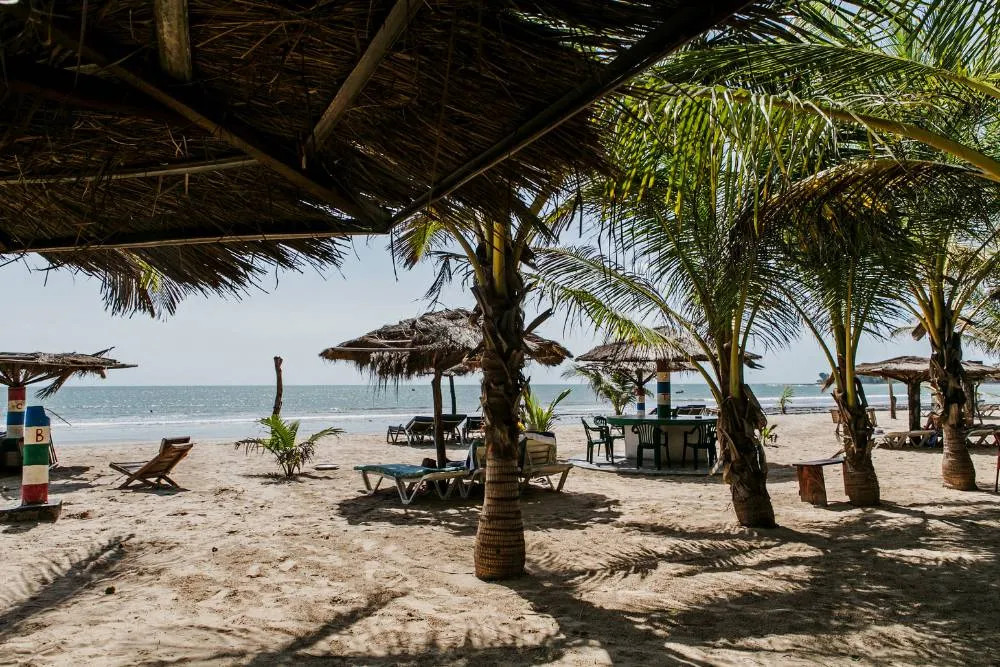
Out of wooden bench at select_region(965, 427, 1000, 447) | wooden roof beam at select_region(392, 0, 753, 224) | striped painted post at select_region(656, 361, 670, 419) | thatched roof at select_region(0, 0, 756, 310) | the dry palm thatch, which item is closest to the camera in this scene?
wooden roof beam at select_region(392, 0, 753, 224)

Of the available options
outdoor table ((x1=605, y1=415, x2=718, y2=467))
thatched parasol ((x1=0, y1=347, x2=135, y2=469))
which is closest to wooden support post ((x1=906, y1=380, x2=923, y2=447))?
outdoor table ((x1=605, y1=415, x2=718, y2=467))

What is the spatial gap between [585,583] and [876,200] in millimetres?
3380

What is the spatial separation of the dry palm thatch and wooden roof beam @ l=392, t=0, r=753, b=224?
11.6 metres

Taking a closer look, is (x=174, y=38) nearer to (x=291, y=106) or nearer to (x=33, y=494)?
(x=291, y=106)

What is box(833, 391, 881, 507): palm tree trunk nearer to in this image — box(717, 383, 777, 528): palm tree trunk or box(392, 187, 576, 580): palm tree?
box(717, 383, 777, 528): palm tree trunk

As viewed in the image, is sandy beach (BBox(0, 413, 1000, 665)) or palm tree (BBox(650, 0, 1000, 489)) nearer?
palm tree (BBox(650, 0, 1000, 489))

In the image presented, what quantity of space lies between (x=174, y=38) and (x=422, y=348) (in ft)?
32.1

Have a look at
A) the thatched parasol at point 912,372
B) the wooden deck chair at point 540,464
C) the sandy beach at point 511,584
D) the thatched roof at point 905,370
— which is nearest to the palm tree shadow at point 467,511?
the sandy beach at point 511,584

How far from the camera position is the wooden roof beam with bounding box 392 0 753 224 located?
1.50m

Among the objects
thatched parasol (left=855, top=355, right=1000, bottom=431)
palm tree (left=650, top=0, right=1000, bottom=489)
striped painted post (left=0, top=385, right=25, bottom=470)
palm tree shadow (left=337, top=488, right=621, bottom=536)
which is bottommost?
palm tree shadow (left=337, top=488, right=621, bottom=536)

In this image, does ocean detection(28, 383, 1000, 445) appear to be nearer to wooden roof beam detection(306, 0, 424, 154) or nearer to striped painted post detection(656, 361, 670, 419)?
striped painted post detection(656, 361, 670, 419)

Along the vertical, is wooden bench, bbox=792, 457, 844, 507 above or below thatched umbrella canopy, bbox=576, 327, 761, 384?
below

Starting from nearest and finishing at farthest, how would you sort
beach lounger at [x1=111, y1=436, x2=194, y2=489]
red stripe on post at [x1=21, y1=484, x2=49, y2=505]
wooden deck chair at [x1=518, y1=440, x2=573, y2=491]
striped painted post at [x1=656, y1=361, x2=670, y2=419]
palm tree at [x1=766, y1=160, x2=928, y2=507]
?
palm tree at [x1=766, y1=160, x2=928, y2=507] < red stripe on post at [x1=21, y1=484, x2=49, y2=505] < wooden deck chair at [x1=518, y1=440, x2=573, y2=491] < beach lounger at [x1=111, y1=436, x2=194, y2=489] < striped painted post at [x1=656, y1=361, x2=670, y2=419]

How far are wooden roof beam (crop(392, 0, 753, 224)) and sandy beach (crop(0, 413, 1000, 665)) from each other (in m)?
2.72
